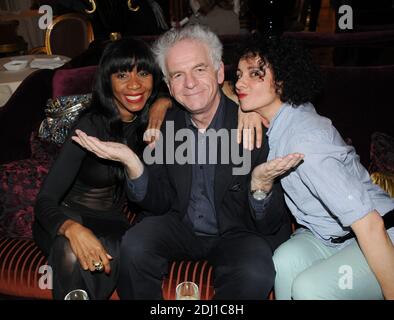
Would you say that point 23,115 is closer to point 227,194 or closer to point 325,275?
point 227,194

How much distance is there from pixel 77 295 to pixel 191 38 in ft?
3.50

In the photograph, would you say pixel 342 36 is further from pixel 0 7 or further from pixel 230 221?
pixel 0 7

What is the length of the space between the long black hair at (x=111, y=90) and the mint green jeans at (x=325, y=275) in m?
0.80

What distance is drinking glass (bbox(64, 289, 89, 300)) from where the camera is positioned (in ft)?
5.05

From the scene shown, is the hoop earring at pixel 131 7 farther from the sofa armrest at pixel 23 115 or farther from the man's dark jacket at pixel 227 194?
the man's dark jacket at pixel 227 194

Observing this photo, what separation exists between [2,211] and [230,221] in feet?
3.34

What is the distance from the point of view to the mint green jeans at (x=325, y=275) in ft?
4.78

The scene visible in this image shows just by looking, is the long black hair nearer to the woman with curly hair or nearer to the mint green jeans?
the woman with curly hair

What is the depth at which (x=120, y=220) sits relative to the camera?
198 centimetres

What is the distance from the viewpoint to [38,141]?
212 cm
